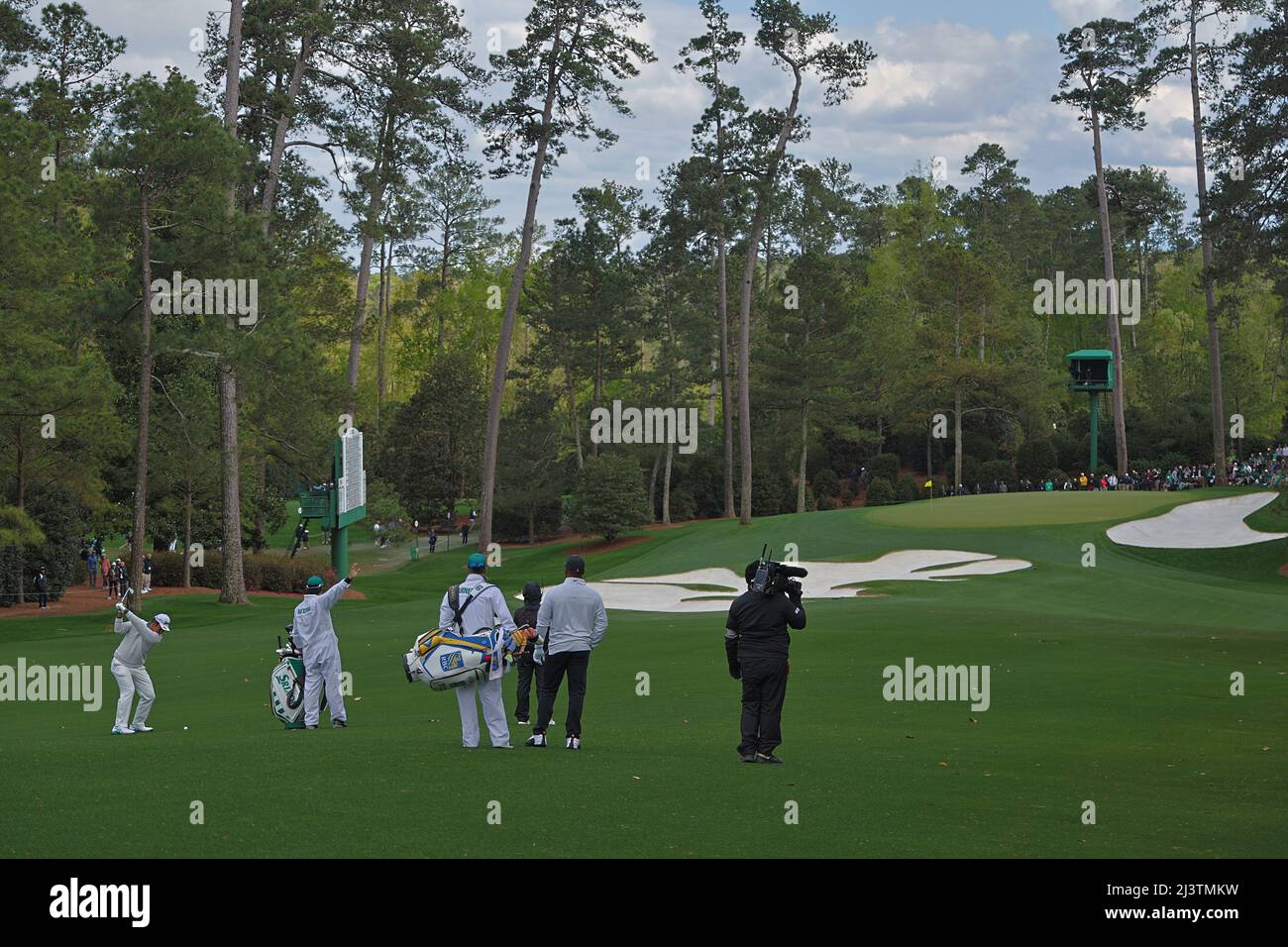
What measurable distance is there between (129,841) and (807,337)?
63.0m

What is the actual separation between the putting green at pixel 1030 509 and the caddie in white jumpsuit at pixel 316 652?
3429cm

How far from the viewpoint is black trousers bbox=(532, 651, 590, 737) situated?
1388 cm

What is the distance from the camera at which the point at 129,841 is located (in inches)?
367

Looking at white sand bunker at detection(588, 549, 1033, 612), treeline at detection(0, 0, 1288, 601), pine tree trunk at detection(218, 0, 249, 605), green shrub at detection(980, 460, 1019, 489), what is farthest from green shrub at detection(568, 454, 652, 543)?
pine tree trunk at detection(218, 0, 249, 605)

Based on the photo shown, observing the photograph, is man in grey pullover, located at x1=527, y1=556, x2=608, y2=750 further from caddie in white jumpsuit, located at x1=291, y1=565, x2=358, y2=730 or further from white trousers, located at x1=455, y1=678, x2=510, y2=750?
caddie in white jumpsuit, located at x1=291, y1=565, x2=358, y2=730

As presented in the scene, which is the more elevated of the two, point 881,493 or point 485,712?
point 881,493

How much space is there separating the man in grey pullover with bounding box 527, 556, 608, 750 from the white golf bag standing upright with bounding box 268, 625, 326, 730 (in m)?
3.49

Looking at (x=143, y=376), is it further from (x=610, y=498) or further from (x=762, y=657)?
(x=610, y=498)

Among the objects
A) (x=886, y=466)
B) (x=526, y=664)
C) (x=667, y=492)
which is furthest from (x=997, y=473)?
(x=526, y=664)

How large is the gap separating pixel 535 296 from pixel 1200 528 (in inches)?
1628

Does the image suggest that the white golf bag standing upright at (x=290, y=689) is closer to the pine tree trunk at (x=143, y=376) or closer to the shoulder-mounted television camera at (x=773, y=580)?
the shoulder-mounted television camera at (x=773, y=580)

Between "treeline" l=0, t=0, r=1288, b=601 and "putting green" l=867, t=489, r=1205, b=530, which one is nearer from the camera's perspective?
"treeline" l=0, t=0, r=1288, b=601

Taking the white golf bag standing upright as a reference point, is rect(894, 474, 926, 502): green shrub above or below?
above

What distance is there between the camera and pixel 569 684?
45.4 feet
